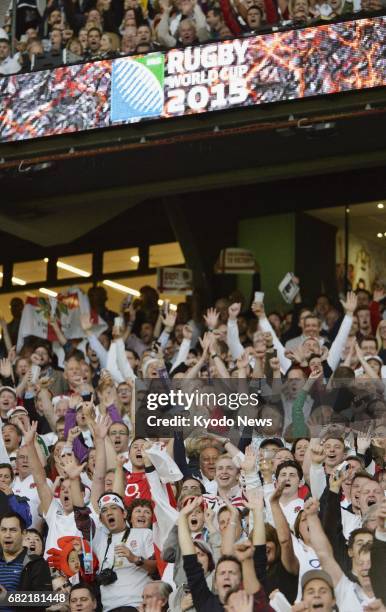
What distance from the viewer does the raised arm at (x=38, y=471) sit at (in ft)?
39.3

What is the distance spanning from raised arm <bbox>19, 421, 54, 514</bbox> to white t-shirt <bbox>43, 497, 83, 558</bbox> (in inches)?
4.2

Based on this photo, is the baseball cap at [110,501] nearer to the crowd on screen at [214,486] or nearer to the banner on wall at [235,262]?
the crowd on screen at [214,486]

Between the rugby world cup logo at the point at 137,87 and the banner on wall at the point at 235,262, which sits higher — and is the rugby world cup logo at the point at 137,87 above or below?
above

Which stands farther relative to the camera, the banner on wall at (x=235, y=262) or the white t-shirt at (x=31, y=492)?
the banner on wall at (x=235, y=262)

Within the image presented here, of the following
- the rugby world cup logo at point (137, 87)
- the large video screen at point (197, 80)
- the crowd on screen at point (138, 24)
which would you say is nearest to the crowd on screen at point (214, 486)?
the large video screen at point (197, 80)

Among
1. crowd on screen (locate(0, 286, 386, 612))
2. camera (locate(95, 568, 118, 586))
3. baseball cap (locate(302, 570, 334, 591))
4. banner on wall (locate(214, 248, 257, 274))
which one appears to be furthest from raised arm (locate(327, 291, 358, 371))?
banner on wall (locate(214, 248, 257, 274))

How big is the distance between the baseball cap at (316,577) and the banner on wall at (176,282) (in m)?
8.96

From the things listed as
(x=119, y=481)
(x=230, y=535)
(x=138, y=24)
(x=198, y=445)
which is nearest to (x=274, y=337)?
(x=198, y=445)

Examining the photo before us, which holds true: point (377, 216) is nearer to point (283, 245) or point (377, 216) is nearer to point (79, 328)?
point (283, 245)

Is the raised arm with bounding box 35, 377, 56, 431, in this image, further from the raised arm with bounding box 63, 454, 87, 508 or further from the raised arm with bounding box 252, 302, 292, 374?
the raised arm with bounding box 252, 302, 292, 374

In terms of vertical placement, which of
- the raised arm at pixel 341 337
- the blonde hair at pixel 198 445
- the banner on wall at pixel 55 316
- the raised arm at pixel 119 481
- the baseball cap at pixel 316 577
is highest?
the banner on wall at pixel 55 316

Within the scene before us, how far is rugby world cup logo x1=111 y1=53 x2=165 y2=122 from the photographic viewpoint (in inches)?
634

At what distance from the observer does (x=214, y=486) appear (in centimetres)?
1098

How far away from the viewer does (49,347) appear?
16391mm
